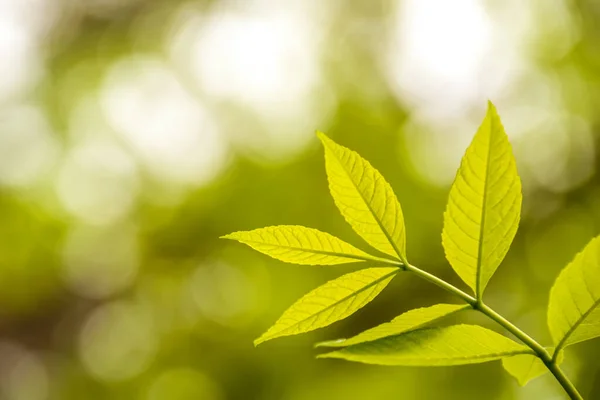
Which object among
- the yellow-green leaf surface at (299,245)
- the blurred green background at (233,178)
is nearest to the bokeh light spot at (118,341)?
the blurred green background at (233,178)

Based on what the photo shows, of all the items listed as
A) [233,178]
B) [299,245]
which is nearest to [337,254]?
[299,245]

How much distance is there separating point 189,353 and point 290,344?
64cm

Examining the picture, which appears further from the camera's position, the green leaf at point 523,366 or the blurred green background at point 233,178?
the blurred green background at point 233,178

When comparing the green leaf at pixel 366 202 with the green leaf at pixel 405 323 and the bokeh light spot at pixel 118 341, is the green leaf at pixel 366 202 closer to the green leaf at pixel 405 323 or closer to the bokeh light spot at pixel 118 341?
the green leaf at pixel 405 323

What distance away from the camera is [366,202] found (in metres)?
0.41

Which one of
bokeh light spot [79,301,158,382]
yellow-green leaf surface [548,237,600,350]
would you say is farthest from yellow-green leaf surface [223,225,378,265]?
bokeh light spot [79,301,158,382]

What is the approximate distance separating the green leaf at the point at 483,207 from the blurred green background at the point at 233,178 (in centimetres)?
210

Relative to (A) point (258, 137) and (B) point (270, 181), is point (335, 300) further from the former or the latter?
(A) point (258, 137)

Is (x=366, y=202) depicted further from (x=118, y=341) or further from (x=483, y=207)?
(x=118, y=341)

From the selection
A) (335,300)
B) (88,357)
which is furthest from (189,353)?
(335,300)

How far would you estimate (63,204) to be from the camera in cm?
378

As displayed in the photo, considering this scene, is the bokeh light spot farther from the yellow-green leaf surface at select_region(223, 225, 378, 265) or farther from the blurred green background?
the yellow-green leaf surface at select_region(223, 225, 378, 265)

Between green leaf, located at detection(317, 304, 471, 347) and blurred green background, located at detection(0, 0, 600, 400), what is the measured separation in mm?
2092

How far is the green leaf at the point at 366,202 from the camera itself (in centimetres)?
41
